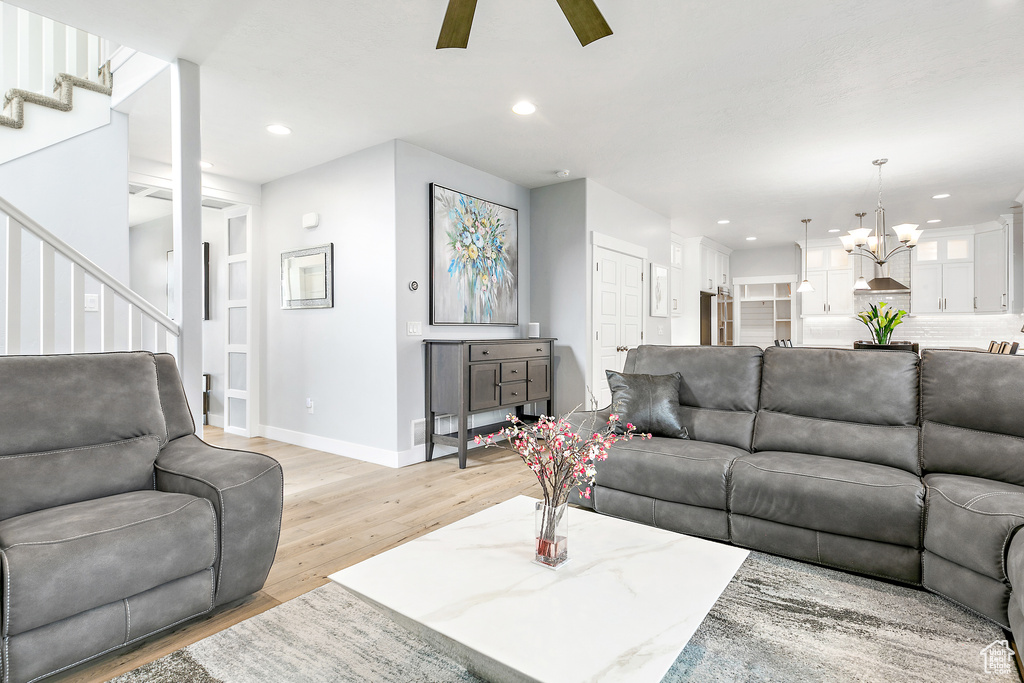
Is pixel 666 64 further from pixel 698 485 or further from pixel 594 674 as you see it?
pixel 594 674

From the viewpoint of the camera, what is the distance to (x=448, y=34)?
194cm

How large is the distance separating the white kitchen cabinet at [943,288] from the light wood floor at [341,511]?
6915 millimetres

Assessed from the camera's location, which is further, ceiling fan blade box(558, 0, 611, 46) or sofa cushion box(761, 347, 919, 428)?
sofa cushion box(761, 347, 919, 428)

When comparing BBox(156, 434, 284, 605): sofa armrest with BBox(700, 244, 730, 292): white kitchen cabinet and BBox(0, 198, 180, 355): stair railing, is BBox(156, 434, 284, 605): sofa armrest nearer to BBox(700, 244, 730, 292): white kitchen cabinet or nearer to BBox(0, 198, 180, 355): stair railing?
BBox(0, 198, 180, 355): stair railing

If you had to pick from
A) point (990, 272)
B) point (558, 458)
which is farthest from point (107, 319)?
point (990, 272)

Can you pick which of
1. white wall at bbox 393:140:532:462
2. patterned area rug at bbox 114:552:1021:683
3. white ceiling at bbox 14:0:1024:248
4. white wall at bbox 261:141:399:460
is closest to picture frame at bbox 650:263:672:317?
white ceiling at bbox 14:0:1024:248

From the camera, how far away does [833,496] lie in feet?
6.97

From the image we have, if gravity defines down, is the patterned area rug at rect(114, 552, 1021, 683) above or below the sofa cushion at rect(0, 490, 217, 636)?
below

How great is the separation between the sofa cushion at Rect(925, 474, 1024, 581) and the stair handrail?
12.0 feet

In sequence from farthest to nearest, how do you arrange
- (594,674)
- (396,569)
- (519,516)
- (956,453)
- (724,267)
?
(724,267)
(956,453)
(519,516)
(396,569)
(594,674)

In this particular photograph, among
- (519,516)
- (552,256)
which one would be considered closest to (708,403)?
(519,516)

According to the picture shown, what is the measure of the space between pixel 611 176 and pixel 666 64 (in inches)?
84.1

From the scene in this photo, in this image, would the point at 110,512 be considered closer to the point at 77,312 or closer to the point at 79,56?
the point at 77,312

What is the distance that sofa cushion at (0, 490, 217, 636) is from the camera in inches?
Answer: 54.2
